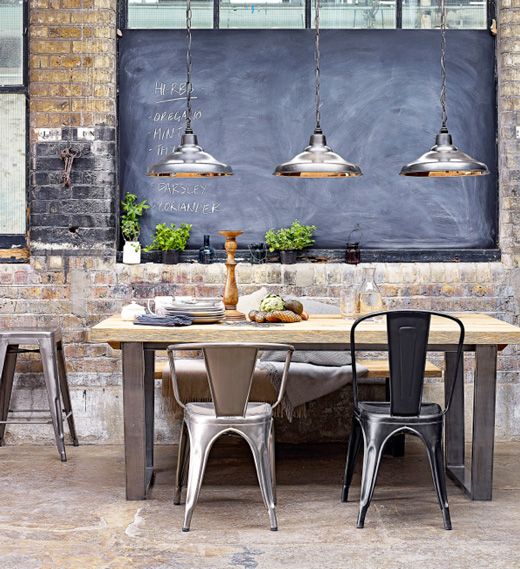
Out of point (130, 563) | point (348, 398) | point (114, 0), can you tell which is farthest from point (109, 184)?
point (130, 563)

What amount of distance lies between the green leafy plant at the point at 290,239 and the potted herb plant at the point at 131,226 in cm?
85

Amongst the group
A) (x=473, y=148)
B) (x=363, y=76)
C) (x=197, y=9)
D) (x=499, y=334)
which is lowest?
(x=499, y=334)

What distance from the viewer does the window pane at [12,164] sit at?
643cm

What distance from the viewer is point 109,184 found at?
20.7 ft

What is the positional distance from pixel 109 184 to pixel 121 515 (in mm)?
2484

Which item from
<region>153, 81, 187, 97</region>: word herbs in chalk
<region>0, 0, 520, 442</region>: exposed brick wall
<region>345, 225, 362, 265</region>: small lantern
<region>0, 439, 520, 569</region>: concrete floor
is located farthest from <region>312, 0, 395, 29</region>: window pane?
<region>0, 439, 520, 569</region>: concrete floor

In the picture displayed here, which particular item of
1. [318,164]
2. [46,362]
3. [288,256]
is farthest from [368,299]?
[46,362]

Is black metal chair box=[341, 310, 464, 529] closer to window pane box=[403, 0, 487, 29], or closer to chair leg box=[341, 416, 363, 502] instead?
chair leg box=[341, 416, 363, 502]

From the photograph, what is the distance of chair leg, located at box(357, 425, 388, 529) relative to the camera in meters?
4.43

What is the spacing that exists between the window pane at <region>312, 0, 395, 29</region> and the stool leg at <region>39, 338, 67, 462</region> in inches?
110

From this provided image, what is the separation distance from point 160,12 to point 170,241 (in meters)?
1.55

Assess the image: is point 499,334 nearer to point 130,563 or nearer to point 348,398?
point 348,398

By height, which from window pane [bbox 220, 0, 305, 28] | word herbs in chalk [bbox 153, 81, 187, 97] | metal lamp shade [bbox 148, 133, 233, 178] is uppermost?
window pane [bbox 220, 0, 305, 28]

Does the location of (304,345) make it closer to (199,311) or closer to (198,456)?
(199,311)
